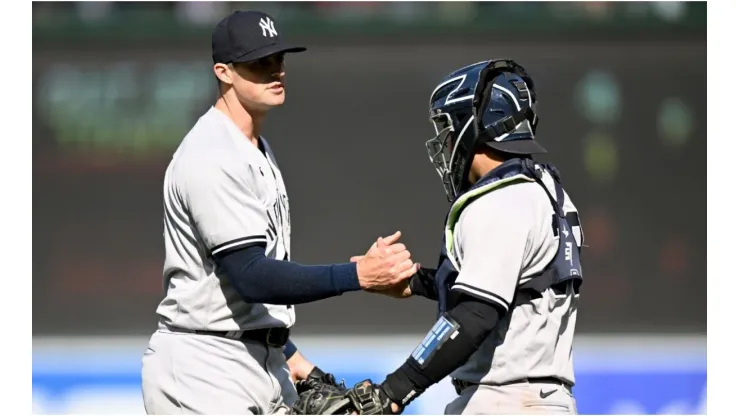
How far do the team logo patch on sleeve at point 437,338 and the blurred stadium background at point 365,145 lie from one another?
508cm

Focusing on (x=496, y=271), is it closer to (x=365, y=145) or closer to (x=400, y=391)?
(x=400, y=391)

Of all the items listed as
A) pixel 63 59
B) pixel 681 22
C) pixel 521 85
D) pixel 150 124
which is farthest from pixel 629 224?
pixel 521 85

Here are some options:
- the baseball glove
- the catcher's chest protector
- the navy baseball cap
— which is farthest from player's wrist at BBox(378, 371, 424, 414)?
the navy baseball cap

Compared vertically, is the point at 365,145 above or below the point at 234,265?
above

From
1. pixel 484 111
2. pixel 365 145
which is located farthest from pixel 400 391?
pixel 365 145

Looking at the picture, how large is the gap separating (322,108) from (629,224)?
8.39 ft

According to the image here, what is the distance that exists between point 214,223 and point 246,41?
2.16 feet

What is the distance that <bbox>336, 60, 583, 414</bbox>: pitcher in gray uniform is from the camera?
10.5 ft

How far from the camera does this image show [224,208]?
11.5ft

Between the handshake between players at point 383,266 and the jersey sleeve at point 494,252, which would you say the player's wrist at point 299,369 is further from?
Answer: the jersey sleeve at point 494,252

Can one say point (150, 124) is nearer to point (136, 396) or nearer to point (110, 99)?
point (110, 99)

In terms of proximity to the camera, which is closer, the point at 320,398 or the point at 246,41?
the point at 320,398

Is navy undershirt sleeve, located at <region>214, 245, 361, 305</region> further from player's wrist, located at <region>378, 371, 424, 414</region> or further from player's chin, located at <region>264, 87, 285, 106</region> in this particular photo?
player's chin, located at <region>264, 87, 285, 106</region>

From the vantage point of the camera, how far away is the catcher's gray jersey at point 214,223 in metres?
3.51
